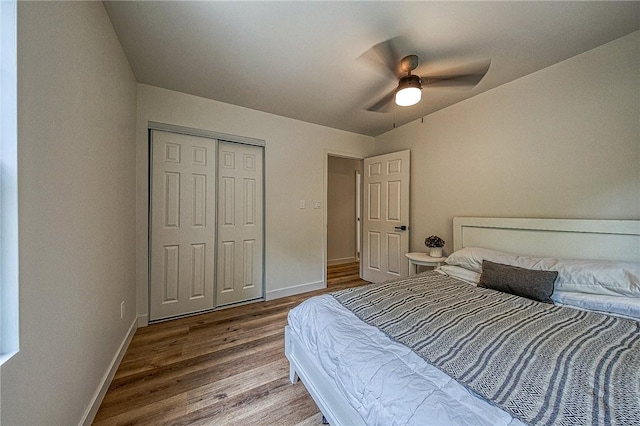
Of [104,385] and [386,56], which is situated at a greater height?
[386,56]

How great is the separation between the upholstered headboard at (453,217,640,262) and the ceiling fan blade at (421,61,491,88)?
4.27 ft

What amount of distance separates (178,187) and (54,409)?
6.18 ft

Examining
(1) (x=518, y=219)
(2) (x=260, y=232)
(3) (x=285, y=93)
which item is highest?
(3) (x=285, y=93)

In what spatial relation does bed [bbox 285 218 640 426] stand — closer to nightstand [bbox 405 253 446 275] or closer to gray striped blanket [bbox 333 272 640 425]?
gray striped blanket [bbox 333 272 640 425]

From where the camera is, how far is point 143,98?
2.23 m

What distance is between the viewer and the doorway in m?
4.96

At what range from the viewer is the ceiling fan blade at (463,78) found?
73.2 inches

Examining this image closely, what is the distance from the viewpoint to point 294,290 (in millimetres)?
3123

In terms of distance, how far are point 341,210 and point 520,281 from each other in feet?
12.0

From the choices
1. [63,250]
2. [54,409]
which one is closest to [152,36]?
[63,250]

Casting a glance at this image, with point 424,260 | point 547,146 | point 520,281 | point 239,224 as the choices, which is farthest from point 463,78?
point 239,224

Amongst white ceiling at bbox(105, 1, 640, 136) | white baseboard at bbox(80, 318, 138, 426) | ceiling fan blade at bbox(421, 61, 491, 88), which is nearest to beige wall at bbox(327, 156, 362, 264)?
white ceiling at bbox(105, 1, 640, 136)

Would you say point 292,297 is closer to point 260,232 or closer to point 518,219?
point 260,232

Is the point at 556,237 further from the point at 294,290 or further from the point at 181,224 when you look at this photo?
the point at 181,224
